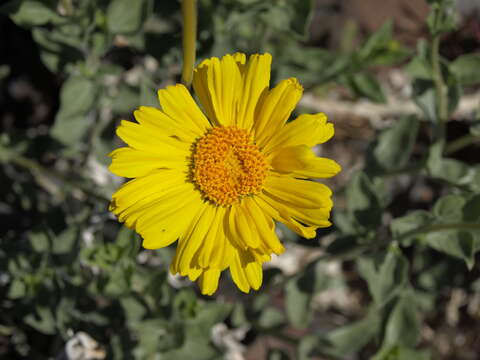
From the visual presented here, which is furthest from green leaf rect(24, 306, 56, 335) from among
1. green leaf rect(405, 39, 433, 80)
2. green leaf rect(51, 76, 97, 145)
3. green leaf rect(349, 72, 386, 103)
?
green leaf rect(405, 39, 433, 80)

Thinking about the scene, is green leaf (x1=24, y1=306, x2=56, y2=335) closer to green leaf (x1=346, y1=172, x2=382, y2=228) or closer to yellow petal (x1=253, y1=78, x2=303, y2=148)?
yellow petal (x1=253, y1=78, x2=303, y2=148)

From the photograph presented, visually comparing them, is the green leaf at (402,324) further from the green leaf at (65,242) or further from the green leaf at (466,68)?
the green leaf at (65,242)

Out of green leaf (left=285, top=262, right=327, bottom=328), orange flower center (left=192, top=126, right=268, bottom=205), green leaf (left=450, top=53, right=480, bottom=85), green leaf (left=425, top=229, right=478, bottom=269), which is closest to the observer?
orange flower center (left=192, top=126, right=268, bottom=205)

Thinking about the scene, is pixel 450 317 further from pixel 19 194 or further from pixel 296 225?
pixel 19 194

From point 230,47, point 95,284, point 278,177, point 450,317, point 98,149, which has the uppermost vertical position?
point 230,47

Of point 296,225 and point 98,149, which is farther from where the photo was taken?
point 98,149

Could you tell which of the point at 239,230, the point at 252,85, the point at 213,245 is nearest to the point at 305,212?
the point at 239,230

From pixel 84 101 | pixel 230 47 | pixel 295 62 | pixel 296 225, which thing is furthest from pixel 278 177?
pixel 295 62
